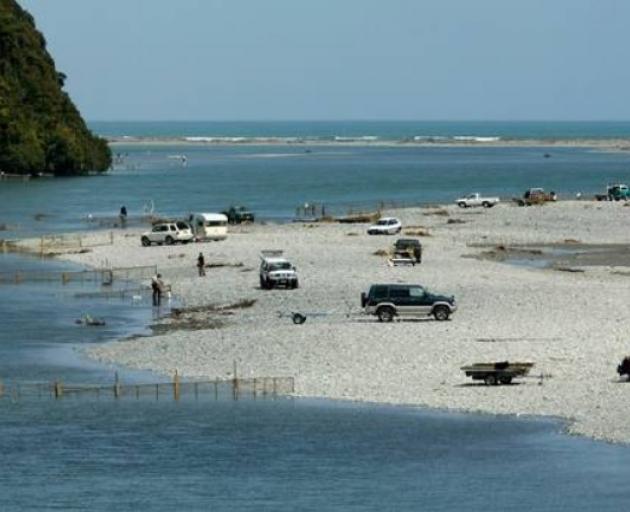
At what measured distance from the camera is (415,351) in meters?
52.9

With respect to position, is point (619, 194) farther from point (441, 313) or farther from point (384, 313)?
point (384, 313)

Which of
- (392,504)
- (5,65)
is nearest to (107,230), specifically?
(392,504)

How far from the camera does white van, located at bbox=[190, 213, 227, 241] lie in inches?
3782

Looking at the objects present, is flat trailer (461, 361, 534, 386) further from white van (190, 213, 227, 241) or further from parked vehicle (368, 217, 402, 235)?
parked vehicle (368, 217, 402, 235)

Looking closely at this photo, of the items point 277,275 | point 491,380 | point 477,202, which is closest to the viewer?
point 491,380

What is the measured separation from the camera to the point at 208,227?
96.2m

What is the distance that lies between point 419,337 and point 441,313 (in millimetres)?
3980

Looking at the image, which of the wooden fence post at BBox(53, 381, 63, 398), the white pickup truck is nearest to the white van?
the white pickup truck

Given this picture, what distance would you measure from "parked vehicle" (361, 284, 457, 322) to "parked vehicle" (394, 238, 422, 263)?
1893 centimetres

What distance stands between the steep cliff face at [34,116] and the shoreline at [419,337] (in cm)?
9453

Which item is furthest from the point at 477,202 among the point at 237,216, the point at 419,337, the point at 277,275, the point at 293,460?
the point at 293,460

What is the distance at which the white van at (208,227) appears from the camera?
96062 mm

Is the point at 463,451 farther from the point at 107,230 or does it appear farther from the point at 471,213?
the point at 471,213

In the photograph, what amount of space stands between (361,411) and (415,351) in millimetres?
7527
